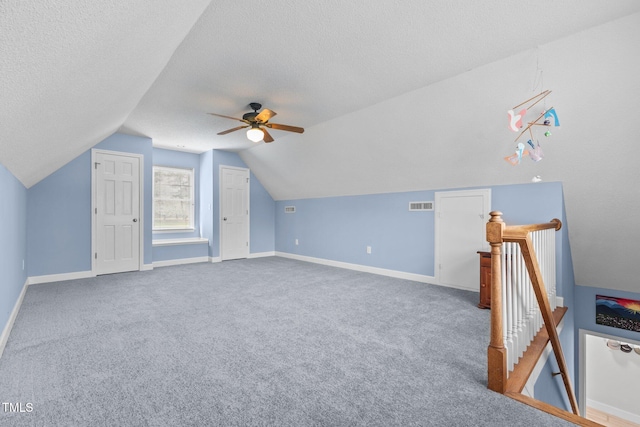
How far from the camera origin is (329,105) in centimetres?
395

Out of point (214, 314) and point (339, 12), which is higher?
point (339, 12)

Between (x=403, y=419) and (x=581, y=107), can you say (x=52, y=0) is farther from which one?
(x=581, y=107)

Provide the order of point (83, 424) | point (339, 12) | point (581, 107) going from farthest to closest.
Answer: point (581, 107) → point (339, 12) → point (83, 424)

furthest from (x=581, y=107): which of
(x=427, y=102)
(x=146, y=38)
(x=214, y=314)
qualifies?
(x=214, y=314)

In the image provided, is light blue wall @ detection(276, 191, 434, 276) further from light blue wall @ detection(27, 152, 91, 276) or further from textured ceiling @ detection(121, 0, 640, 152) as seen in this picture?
light blue wall @ detection(27, 152, 91, 276)

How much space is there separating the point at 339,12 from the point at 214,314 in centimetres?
305

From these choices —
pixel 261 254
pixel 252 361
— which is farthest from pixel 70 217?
pixel 252 361

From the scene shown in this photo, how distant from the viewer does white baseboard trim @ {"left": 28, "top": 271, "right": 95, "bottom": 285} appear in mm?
4554

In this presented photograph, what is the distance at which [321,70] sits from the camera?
297 cm

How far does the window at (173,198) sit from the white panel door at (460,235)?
554 centimetres

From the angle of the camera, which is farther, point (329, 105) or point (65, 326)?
point (329, 105)

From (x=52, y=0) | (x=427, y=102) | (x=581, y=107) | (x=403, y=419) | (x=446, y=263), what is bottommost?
(x=403, y=419)

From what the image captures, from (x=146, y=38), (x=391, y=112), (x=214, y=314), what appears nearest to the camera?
(x=146, y=38)

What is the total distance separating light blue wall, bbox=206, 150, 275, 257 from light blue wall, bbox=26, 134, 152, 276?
197cm
